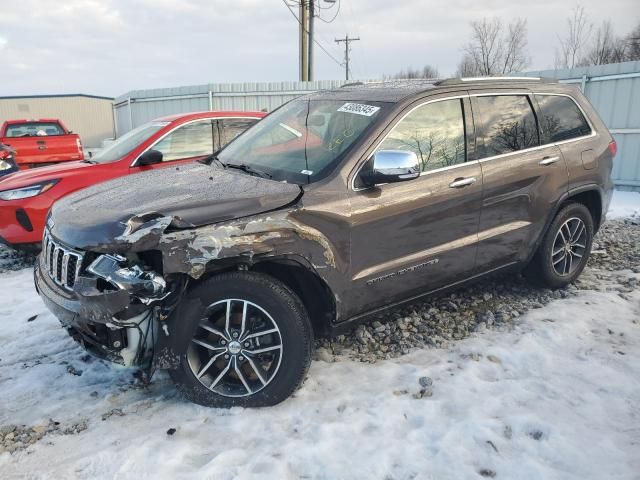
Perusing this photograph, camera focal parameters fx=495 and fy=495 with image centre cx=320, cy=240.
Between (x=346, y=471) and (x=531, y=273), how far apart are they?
9.24 feet

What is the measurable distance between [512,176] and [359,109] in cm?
131

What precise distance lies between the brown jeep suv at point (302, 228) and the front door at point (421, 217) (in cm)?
1

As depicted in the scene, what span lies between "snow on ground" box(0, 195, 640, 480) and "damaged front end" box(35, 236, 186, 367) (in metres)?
0.46

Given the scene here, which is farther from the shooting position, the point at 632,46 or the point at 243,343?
the point at 632,46

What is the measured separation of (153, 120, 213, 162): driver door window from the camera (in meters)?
5.80

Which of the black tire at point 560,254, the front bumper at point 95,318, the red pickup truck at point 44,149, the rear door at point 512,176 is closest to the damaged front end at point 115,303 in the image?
the front bumper at point 95,318

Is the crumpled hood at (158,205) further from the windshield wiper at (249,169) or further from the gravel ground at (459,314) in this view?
the gravel ground at (459,314)

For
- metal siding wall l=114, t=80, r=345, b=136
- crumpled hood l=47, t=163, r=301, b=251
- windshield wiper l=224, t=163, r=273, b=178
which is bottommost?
crumpled hood l=47, t=163, r=301, b=251

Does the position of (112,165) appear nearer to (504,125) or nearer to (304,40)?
(504,125)

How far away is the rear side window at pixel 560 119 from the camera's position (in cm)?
416

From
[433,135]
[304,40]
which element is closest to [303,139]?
[433,135]

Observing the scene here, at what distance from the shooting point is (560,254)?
4.40 metres

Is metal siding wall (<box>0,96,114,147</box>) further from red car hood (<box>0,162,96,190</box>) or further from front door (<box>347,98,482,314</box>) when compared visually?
front door (<box>347,98,482,314</box>)

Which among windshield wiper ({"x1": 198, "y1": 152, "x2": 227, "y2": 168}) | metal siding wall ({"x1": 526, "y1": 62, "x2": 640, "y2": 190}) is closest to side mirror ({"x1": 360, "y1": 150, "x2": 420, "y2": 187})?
windshield wiper ({"x1": 198, "y1": 152, "x2": 227, "y2": 168})
